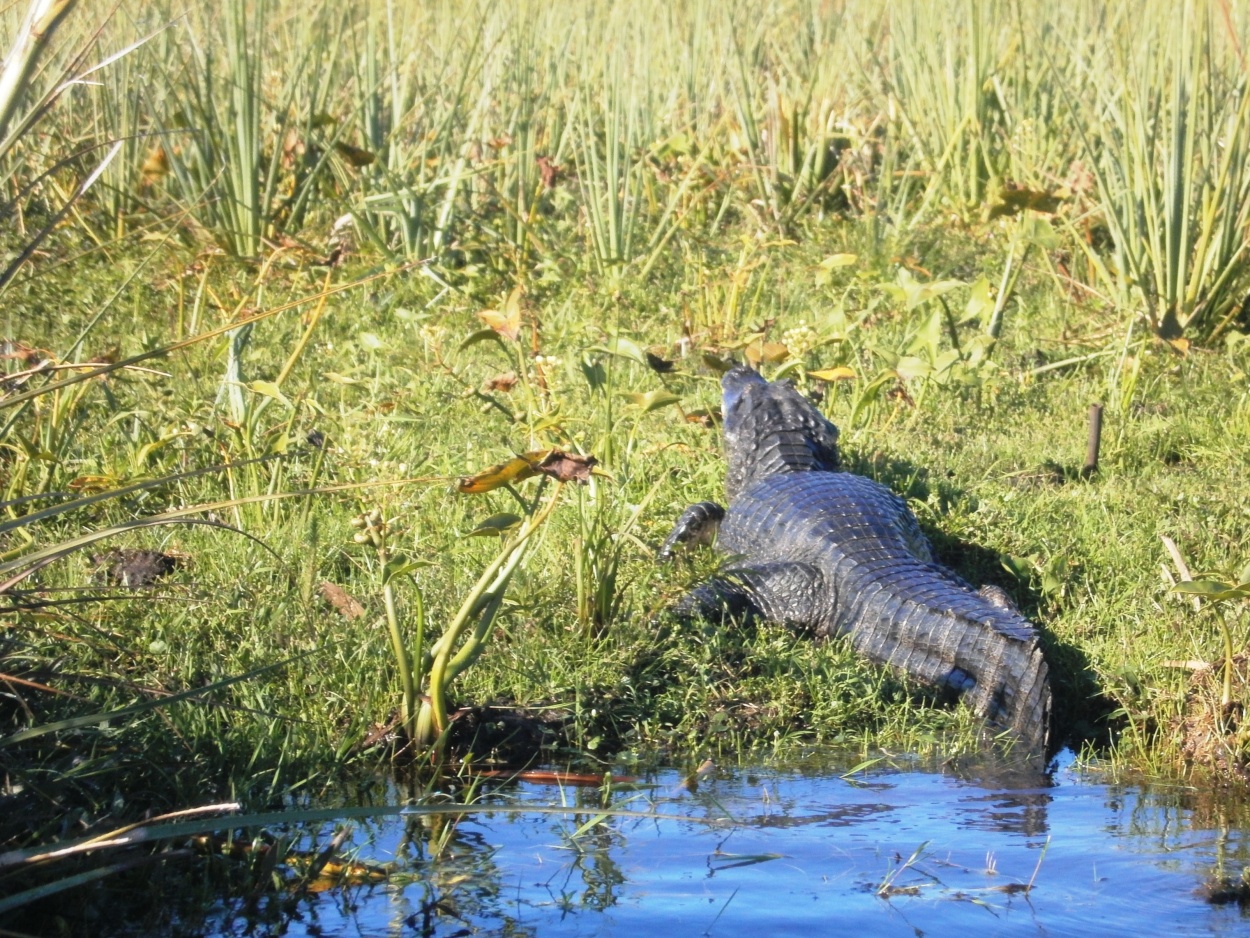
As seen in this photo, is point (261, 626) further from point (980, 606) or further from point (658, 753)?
point (980, 606)

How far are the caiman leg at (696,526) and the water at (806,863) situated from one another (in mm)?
1260

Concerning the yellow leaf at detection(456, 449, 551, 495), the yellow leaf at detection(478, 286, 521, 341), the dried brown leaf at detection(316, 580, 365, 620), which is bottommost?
the dried brown leaf at detection(316, 580, 365, 620)

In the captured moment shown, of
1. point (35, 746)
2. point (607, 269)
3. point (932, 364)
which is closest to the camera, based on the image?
point (35, 746)

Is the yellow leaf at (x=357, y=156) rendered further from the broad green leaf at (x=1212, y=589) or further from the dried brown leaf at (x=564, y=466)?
the broad green leaf at (x=1212, y=589)

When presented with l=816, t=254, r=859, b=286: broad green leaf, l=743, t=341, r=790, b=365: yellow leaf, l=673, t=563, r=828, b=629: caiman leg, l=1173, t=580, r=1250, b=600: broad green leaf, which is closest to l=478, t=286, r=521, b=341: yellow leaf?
l=673, t=563, r=828, b=629: caiman leg

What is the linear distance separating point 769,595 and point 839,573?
22cm

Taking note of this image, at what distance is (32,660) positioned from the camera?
9.29 ft

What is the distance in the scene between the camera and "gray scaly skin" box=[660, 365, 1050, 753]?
12.1 feet

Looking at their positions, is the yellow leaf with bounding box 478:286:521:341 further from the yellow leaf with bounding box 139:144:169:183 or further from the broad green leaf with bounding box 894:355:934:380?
the yellow leaf with bounding box 139:144:169:183

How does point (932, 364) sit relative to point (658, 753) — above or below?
above

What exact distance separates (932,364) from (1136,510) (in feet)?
3.54

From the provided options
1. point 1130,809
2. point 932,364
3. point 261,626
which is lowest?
point 1130,809

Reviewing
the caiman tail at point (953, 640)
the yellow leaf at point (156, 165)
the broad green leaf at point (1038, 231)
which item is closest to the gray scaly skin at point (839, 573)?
the caiman tail at point (953, 640)

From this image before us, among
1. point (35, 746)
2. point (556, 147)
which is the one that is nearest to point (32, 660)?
point (35, 746)
